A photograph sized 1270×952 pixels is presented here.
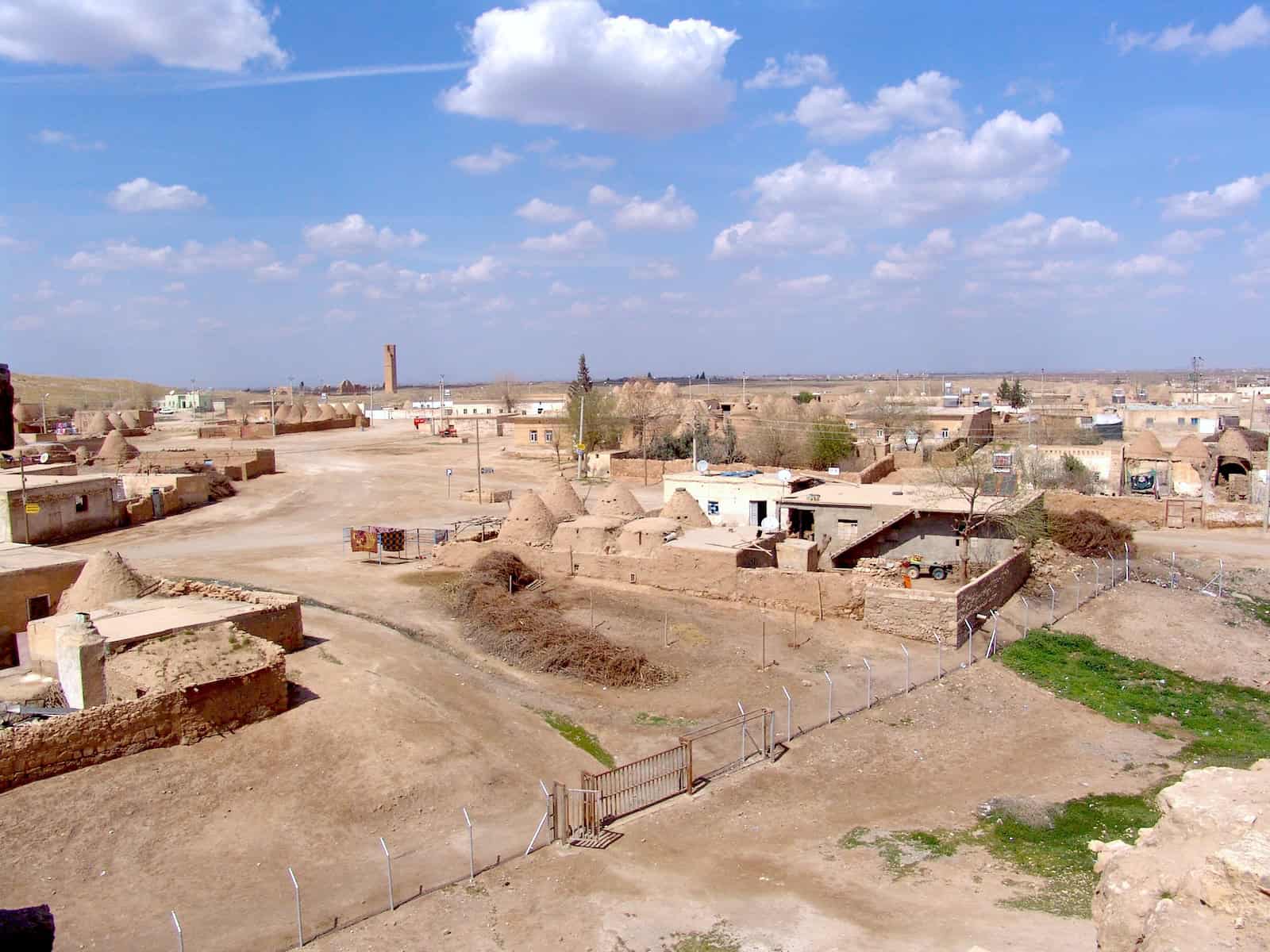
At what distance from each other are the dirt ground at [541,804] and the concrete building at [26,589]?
486 centimetres

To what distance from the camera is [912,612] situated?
19625 mm

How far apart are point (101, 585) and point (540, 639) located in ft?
26.3

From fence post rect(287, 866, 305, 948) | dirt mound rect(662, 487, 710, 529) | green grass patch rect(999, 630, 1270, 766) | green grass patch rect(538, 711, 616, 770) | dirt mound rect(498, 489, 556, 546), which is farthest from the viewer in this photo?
dirt mound rect(662, 487, 710, 529)

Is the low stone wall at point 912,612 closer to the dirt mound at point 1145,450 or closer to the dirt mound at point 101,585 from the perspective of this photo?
the dirt mound at point 101,585

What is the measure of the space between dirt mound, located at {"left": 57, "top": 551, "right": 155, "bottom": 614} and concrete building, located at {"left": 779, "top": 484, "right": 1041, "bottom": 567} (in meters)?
15.8

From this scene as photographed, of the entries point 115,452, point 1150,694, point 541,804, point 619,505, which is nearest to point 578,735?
point 541,804

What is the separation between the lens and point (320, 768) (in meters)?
12.7

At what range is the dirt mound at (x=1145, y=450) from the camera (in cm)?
3875

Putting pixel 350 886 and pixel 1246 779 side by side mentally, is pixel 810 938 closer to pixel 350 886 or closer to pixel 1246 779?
pixel 1246 779

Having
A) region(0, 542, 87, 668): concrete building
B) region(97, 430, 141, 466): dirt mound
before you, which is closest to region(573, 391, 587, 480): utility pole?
region(97, 430, 141, 466): dirt mound

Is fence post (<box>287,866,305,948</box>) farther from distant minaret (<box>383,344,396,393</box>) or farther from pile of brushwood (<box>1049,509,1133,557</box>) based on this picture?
distant minaret (<box>383,344,396,393</box>)

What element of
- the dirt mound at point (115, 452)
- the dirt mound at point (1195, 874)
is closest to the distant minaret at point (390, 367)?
the dirt mound at point (115, 452)

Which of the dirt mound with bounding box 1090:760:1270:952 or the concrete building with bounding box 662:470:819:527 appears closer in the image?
the dirt mound with bounding box 1090:760:1270:952

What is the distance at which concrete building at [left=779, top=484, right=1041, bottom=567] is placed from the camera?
25.6m
